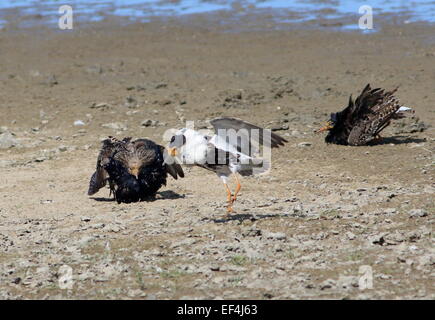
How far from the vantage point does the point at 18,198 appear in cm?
1052

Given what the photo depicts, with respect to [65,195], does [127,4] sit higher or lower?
higher

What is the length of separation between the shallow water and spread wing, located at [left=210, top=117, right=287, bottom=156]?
43.2 ft

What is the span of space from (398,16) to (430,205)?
45.7 feet

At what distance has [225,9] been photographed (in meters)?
24.7

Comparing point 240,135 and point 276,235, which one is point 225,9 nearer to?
point 240,135

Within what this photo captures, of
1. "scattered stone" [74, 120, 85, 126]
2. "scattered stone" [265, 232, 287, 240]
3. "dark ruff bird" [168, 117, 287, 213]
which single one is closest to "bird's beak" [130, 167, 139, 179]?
"dark ruff bird" [168, 117, 287, 213]

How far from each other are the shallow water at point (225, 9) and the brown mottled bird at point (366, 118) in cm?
914

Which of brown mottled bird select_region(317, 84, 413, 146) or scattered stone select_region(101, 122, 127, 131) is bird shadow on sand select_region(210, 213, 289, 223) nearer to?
brown mottled bird select_region(317, 84, 413, 146)

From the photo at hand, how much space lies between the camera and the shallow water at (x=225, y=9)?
73.7ft

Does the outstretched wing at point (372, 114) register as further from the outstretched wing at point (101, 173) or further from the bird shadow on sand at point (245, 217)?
the outstretched wing at point (101, 173)

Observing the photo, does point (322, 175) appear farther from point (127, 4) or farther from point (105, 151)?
point (127, 4)

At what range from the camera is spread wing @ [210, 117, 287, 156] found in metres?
8.38

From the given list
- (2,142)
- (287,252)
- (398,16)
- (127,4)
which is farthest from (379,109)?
(127,4)

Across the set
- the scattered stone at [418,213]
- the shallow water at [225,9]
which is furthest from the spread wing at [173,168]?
the shallow water at [225,9]
